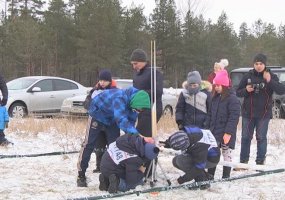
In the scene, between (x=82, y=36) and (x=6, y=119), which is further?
(x=82, y=36)

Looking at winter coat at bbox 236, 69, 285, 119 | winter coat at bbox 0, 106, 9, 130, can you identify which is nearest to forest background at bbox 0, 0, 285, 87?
winter coat at bbox 0, 106, 9, 130

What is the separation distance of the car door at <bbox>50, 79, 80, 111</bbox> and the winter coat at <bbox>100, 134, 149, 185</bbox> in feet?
32.3

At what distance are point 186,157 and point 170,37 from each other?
1694 inches

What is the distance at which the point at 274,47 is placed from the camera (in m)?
60.2

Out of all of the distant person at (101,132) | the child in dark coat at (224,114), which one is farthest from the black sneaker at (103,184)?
the child in dark coat at (224,114)

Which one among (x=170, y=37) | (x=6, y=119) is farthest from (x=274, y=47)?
(x=6, y=119)

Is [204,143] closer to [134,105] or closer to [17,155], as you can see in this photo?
[134,105]

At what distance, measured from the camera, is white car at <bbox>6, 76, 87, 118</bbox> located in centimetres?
1450

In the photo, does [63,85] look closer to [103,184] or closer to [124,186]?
[103,184]

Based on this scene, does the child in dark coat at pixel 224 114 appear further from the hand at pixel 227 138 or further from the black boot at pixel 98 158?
the black boot at pixel 98 158

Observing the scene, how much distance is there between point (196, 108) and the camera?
6348 mm

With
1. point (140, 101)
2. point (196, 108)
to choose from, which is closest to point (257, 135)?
point (196, 108)

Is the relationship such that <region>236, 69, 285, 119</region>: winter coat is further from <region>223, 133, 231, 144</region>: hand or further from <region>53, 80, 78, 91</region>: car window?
<region>53, 80, 78, 91</region>: car window

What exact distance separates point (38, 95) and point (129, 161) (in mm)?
9775
